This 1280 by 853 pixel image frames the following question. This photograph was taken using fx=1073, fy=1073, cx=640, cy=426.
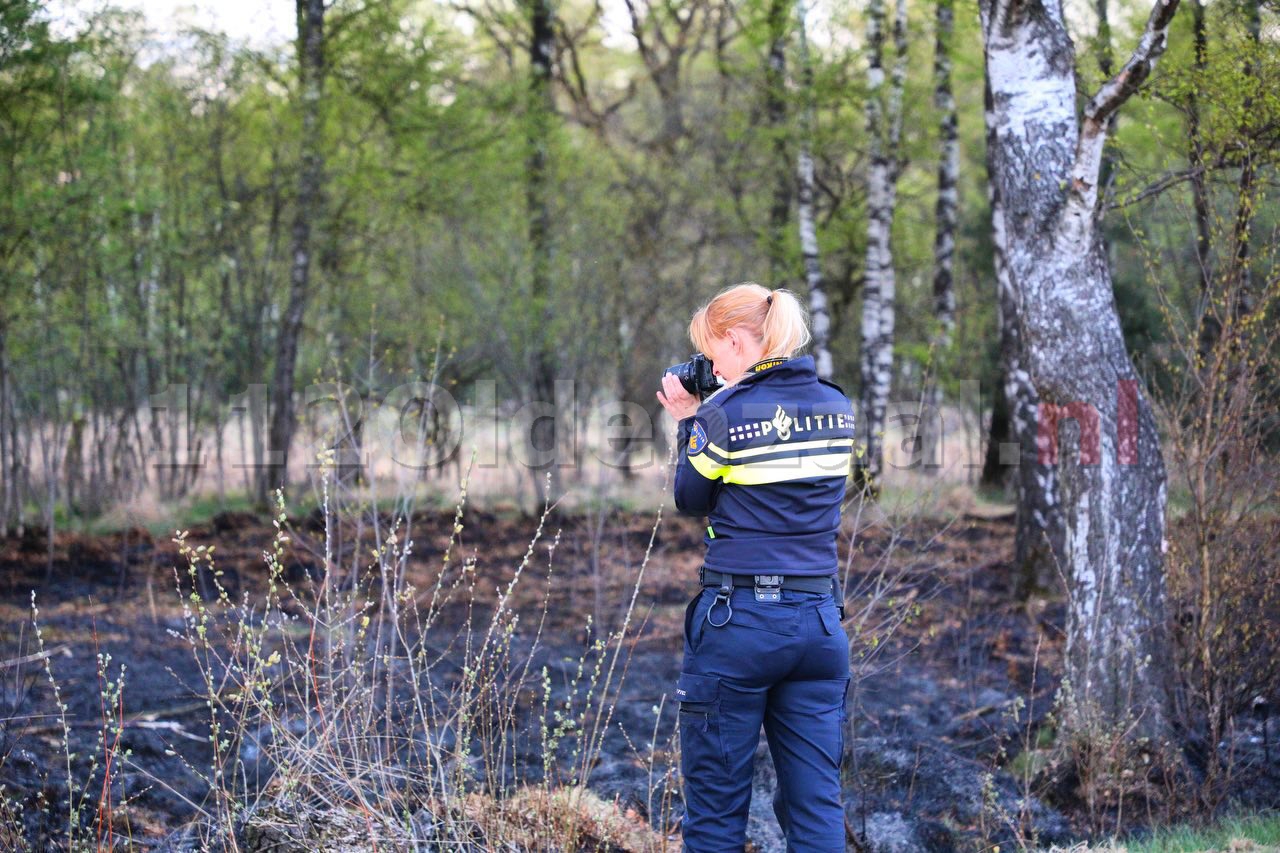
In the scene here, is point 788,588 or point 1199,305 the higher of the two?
point 1199,305

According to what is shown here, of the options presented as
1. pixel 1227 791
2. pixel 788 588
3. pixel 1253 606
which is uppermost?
pixel 788 588

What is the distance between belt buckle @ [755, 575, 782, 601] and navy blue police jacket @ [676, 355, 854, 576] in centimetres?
2

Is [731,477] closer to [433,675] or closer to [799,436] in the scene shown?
[799,436]

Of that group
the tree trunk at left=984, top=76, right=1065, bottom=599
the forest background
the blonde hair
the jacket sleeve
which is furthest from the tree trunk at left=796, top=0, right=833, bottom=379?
the jacket sleeve

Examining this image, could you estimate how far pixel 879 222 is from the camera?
12.8m

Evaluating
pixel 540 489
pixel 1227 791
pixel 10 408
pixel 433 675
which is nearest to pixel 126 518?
pixel 10 408

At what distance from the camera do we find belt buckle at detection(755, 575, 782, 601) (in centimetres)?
271

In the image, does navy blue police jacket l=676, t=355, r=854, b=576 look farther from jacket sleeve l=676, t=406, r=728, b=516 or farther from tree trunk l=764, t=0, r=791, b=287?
tree trunk l=764, t=0, r=791, b=287

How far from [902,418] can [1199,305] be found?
36.2 feet

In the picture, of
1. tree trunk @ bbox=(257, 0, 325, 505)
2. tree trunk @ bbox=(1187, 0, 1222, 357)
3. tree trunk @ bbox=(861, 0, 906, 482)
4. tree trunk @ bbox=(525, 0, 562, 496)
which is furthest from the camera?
tree trunk @ bbox=(525, 0, 562, 496)

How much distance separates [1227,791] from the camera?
4441mm

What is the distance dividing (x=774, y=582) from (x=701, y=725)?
41cm

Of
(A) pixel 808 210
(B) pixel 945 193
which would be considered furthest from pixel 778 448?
(B) pixel 945 193

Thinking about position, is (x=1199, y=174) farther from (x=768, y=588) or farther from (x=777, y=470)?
(x=768, y=588)
